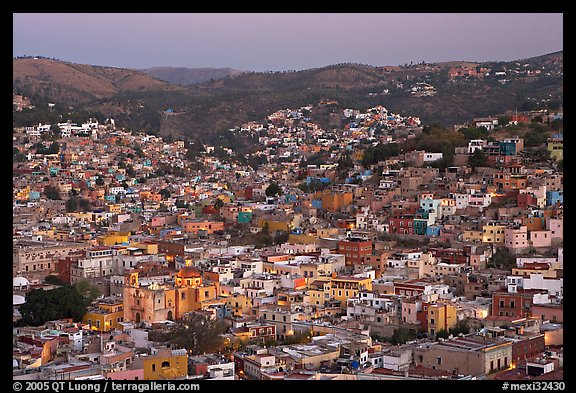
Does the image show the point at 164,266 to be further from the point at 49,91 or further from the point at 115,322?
the point at 49,91

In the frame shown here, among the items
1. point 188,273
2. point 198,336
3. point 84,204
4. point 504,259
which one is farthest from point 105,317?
point 84,204

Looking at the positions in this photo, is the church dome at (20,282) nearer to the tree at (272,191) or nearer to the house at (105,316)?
the house at (105,316)

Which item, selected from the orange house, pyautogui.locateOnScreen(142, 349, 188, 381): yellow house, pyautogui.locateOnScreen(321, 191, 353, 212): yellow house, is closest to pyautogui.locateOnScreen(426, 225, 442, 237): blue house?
pyautogui.locateOnScreen(321, 191, 353, 212): yellow house

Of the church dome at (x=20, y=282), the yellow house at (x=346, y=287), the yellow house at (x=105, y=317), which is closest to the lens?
the yellow house at (x=105, y=317)

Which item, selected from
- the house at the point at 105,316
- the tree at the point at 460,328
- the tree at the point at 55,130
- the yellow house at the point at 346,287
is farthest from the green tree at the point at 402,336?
the tree at the point at 55,130

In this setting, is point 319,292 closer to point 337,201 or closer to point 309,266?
point 309,266
